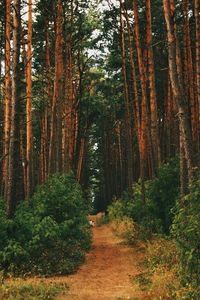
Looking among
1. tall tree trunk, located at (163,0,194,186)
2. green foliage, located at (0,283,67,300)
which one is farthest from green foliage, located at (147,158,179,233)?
green foliage, located at (0,283,67,300)

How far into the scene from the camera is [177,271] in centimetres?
842

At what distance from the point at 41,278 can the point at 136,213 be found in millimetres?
8165

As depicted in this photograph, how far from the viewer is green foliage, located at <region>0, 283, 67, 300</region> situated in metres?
7.64

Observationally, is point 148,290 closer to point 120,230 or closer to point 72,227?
point 72,227

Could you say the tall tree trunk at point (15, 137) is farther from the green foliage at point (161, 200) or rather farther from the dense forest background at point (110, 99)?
the green foliage at point (161, 200)

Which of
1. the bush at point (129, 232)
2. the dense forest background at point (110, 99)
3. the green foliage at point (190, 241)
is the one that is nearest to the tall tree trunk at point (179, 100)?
the dense forest background at point (110, 99)

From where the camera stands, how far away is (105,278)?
1029 cm

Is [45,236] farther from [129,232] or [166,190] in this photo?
[129,232]

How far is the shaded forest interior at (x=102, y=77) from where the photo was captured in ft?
36.4

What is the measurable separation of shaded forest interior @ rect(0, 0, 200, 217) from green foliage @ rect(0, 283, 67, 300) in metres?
2.87

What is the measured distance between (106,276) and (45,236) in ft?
5.77

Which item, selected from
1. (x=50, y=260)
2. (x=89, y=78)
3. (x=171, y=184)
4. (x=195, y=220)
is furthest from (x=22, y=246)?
(x=89, y=78)

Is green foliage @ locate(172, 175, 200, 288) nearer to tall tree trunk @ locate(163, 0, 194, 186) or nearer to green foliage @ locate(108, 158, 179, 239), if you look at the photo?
tall tree trunk @ locate(163, 0, 194, 186)

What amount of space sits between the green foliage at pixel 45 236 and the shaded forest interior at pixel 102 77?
65 cm
